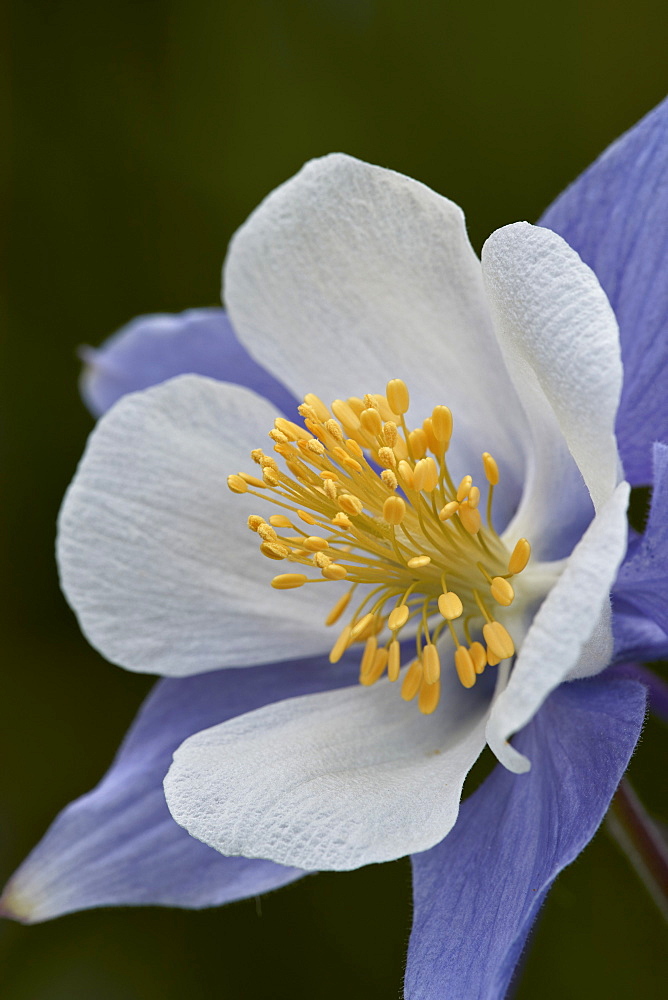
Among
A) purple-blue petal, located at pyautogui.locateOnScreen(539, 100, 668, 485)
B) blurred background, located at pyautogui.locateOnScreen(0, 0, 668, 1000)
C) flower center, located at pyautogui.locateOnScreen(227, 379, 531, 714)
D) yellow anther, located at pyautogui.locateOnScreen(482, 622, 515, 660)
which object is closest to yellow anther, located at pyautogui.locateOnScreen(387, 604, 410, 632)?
flower center, located at pyautogui.locateOnScreen(227, 379, 531, 714)

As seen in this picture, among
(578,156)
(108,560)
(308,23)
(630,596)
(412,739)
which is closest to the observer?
(630,596)

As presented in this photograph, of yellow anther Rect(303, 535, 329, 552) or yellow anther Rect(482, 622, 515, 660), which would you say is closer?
yellow anther Rect(482, 622, 515, 660)

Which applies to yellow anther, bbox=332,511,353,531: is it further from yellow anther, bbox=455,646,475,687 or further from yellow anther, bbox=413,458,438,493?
yellow anther, bbox=455,646,475,687

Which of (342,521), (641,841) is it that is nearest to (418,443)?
(342,521)

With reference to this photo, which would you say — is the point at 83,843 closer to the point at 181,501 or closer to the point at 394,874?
the point at 181,501

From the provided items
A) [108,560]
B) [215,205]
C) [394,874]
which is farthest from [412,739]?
[215,205]

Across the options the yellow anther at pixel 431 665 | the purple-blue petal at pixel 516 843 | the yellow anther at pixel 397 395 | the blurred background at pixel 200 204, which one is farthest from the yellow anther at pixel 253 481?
the blurred background at pixel 200 204
